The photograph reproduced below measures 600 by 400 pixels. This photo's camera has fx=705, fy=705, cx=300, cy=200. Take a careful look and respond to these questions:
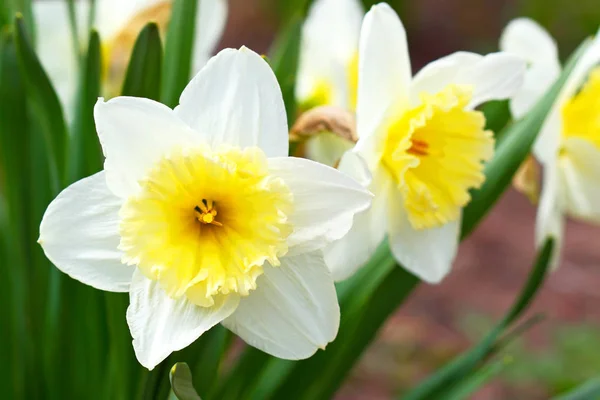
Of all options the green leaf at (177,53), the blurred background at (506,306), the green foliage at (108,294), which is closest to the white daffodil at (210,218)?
the green foliage at (108,294)

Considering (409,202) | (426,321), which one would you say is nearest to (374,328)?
(409,202)

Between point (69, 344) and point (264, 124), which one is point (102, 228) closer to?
point (264, 124)

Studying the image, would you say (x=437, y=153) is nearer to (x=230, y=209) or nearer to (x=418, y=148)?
(x=418, y=148)

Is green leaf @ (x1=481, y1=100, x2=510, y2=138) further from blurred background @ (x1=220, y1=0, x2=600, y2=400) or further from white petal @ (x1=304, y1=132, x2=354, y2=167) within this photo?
blurred background @ (x1=220, y1=0, x2=600, y2=400)

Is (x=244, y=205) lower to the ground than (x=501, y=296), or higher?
higher

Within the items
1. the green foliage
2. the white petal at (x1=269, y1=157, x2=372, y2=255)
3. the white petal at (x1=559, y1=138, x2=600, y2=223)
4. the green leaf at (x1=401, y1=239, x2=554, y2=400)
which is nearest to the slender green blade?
the green foliage

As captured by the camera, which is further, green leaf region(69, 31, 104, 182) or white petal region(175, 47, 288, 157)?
green leaf region(69, 31, 104, 182)
